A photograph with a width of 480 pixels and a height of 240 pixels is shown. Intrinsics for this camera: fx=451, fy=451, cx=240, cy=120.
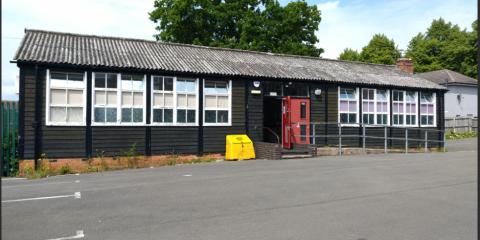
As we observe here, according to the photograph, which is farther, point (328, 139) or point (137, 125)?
point (328, 139)

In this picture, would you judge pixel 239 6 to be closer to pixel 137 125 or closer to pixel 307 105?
pixel 307 105

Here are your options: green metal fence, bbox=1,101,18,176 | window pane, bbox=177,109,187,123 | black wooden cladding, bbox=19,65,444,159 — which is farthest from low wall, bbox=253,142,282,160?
green metal fence, bbox=1,101,18,176

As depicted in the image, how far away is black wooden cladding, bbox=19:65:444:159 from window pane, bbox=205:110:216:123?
10.7 inches

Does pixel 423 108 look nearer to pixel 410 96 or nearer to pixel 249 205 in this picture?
pixel 410 96

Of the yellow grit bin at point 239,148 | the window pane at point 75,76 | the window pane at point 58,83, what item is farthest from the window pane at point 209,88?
the window pane at point 58,83

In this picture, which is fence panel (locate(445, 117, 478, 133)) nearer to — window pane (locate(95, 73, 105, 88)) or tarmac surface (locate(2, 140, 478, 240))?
tarmac surface (locate(2, 140, 478, 240))

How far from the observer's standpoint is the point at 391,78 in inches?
929

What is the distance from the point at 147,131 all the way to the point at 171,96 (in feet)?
5.30

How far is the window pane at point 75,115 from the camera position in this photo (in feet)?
49.4

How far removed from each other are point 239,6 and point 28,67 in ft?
90.2

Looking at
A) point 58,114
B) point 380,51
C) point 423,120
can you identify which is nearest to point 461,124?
point 423,120

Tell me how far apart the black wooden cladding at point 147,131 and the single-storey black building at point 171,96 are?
33 millimetres

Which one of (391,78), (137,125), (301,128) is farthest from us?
(391,78)

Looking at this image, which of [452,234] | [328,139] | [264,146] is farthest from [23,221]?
[328,139]
